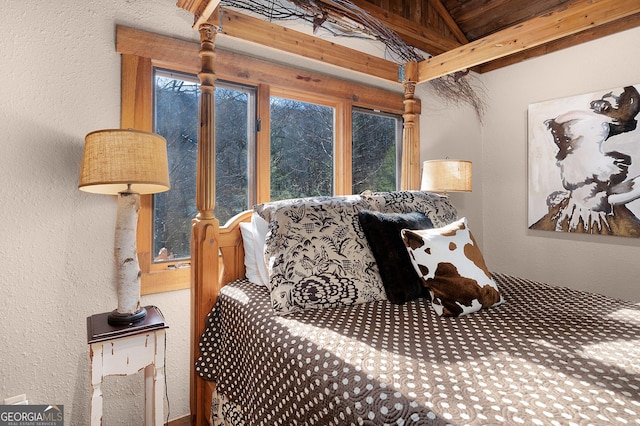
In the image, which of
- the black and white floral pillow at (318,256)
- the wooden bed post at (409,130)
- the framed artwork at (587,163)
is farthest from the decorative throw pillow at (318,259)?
the framed artwork at (587,163)

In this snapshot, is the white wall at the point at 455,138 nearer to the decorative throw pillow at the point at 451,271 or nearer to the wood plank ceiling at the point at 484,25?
the wood plank ceiling at the point at 484,25

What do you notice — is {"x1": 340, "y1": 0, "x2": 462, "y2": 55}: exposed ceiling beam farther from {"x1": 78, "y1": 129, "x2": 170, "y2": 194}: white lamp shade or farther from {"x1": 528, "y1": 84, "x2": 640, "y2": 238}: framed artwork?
{"x1": 78, "y1": 129, "x2": 170, "y2": 194}: white lamp shade

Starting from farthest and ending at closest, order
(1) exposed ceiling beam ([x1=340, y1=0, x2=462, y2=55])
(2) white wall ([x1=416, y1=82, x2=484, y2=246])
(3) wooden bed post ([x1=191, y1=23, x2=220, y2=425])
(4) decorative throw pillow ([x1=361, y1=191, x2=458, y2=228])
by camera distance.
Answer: (2) white wall ([x1=416, y1=82, x2=484, y2=246]) → (1) exposed ceiling beam ([x1=340, y1=0, x2=462, y2=55]) → (4) decorative throw pillow ([x1=361, y1=191, x2=458, y2=228]) → (3) wooden bed post ([x1=191, y1=23, x2=220, y2=425])

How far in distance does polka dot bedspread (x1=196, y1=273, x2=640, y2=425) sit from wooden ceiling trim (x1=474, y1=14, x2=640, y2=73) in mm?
2392

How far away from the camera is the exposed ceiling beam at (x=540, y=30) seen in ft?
4.68

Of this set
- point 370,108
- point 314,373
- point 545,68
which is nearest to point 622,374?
point 314,373

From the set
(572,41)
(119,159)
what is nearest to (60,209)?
(119,159)

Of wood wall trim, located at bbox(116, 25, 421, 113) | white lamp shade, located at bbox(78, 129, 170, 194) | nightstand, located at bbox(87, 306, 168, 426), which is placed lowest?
nightstand, located at bbox(87, 306, 168, 426)

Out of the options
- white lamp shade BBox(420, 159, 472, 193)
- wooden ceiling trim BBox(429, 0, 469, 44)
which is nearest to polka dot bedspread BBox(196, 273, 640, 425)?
white lamp shade BBox(420, 159, 472, 193)

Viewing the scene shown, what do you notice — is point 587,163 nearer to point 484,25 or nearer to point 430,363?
point 484,25

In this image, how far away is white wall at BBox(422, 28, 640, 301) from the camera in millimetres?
2693

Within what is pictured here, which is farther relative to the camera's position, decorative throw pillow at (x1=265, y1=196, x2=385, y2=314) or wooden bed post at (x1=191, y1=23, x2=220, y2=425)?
wooden bed post at (x1=191, y1=23, x2=220, y2=425)

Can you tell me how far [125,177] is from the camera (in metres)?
1.27

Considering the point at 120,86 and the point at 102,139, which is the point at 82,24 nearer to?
the point at 120,86
